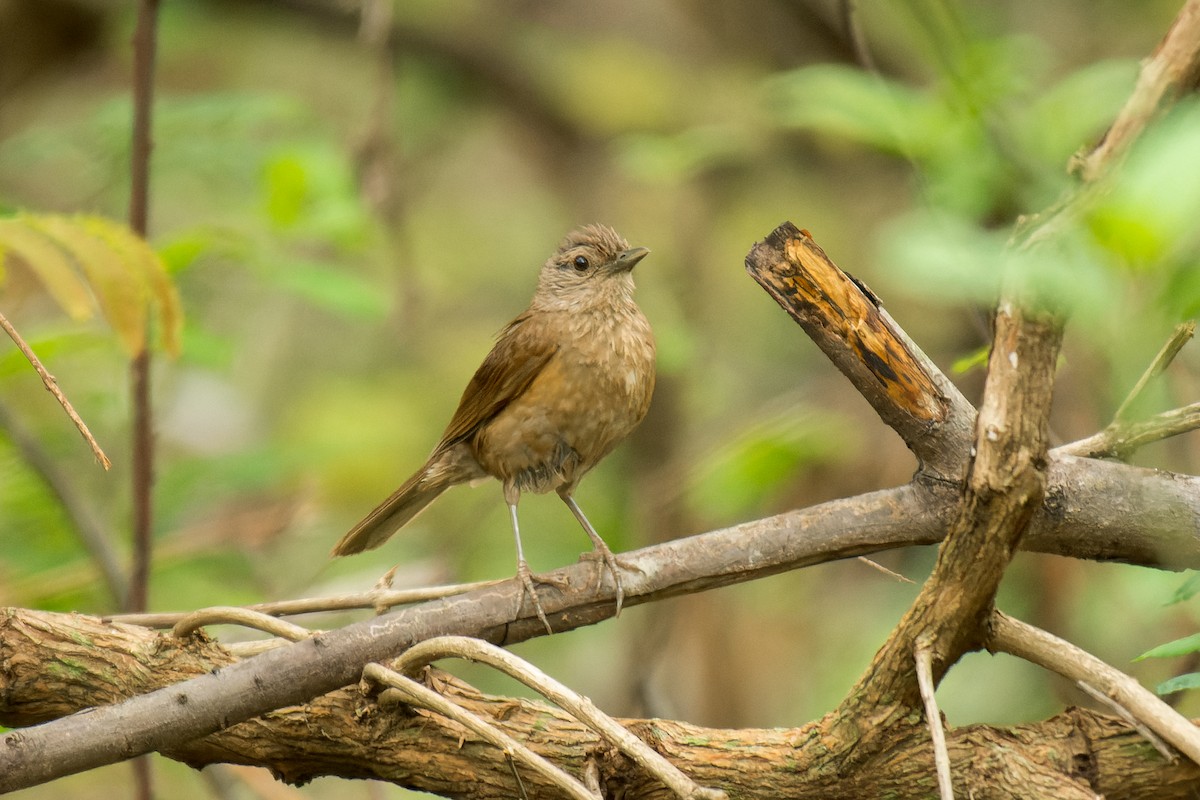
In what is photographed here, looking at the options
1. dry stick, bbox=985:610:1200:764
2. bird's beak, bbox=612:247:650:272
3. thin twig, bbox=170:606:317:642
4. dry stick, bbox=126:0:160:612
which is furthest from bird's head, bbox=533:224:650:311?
dry stick, bbox=985:610:1200:764

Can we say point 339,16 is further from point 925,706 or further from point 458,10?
point 925,706

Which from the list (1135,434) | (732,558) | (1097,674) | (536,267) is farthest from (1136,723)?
(536,267)

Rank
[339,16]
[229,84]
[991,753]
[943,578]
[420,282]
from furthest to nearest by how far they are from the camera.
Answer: [229,84] → [420,282] → [339,16] → [991,753] → [943,578]

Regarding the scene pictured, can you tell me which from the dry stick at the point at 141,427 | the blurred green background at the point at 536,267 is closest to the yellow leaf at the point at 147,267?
the blurred green background at the point at 536,267

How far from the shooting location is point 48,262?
7.96ft

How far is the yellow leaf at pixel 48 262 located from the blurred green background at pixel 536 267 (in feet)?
2.63

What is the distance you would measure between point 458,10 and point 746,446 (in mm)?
4341

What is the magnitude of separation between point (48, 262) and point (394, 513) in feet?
5.80

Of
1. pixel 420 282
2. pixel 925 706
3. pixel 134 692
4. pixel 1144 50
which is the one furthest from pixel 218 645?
pixel 1144 50

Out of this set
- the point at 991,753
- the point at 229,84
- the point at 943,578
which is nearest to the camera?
the point at 943,578

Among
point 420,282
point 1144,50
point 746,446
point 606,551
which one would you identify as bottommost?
point 606,551

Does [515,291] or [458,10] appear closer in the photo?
[458,10]

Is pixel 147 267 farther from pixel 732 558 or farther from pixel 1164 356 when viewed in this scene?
pixel 1164 356

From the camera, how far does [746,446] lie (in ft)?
14.6
